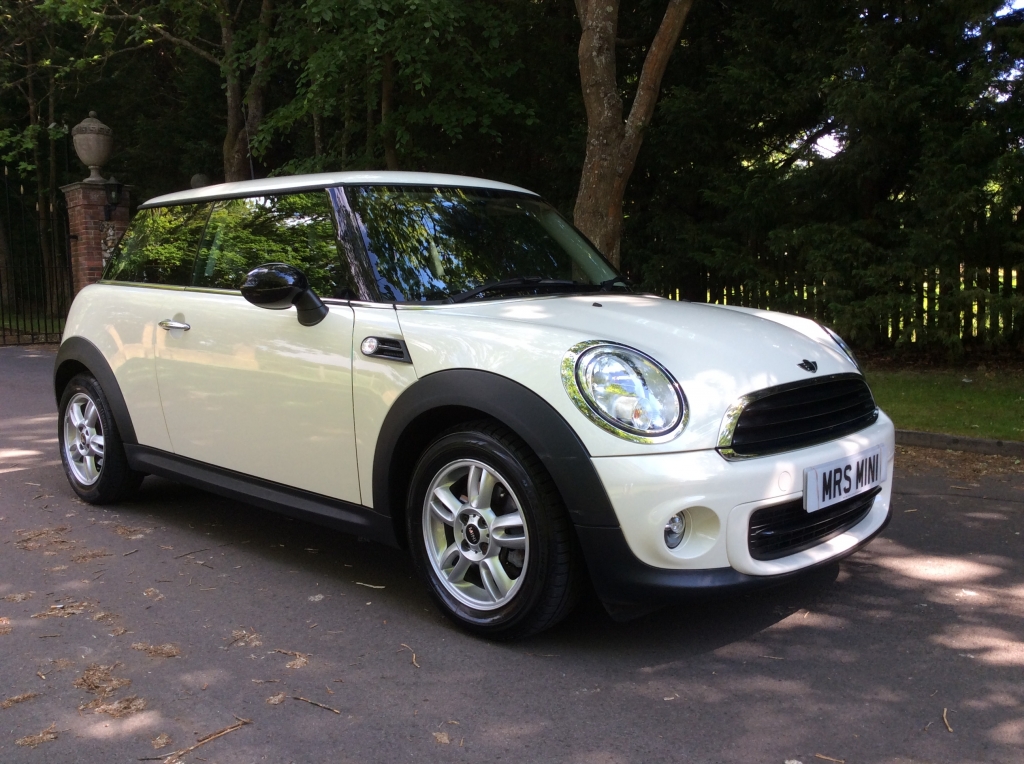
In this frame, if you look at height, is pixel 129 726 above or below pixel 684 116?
below

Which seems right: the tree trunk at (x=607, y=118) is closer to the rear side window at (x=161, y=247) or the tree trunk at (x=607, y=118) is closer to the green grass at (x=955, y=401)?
the green grass at (x=955, y=401)

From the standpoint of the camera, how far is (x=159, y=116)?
2619 centimetres

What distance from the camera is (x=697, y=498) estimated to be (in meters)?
2.99

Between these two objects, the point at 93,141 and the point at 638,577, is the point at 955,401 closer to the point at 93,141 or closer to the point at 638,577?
the point at 638,577

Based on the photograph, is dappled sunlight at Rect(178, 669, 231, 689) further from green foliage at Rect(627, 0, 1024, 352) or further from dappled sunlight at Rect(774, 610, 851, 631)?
green foliage at Rect(627, 0, 1024, 352)

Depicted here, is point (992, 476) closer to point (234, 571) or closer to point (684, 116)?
point (234, 571)

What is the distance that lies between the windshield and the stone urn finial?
13.5m

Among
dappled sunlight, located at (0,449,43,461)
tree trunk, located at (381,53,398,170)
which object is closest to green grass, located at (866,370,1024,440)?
dappled sunlight, located at (0,449,43,461)

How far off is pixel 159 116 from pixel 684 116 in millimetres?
18734

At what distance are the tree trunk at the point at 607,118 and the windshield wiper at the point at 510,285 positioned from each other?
4.84 m

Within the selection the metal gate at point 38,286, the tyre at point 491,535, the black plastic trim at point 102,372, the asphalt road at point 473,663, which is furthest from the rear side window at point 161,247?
the metal gate at point 38,286

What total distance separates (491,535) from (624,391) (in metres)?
0.73

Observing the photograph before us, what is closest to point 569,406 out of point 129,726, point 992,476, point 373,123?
point 129,726

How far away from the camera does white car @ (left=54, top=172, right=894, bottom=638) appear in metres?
3.08
